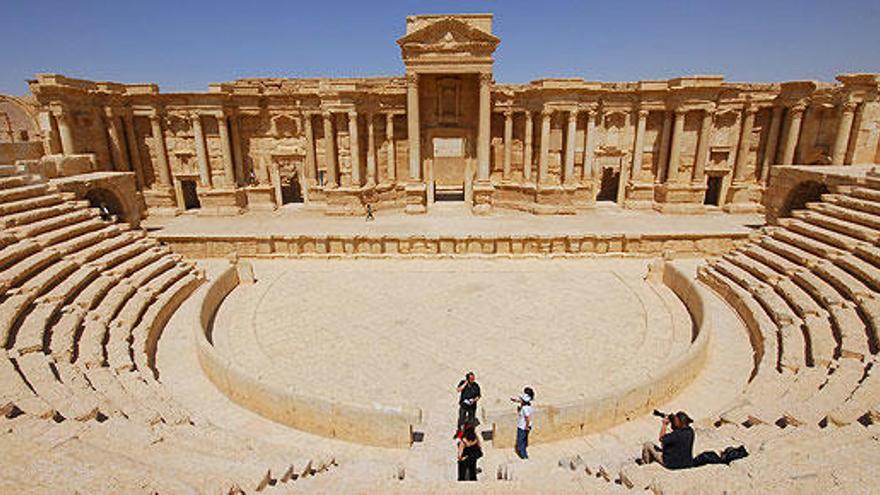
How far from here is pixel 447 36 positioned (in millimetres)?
20891

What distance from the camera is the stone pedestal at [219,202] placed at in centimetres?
2328

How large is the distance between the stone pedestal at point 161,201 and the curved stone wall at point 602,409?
22.8 m

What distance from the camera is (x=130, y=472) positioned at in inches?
178

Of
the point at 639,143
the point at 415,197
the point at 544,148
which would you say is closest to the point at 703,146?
the point at 639,143

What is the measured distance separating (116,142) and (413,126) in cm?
1501

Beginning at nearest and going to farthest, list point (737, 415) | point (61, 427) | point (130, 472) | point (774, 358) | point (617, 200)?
1. point (130, 472)
2. point (61, 427)
3. point (737, 415)
4. point (774, 358)
5. point (617, 200)

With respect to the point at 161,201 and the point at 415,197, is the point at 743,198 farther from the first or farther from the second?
the point at 161,201

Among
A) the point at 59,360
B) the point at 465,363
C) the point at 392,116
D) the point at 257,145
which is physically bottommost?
the point at 465,363

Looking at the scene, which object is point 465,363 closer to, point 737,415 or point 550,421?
point 550,421

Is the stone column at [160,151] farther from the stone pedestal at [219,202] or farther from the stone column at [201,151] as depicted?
the stone pedestal at [219,202]

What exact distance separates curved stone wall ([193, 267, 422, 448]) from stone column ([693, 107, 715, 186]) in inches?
Result: 882

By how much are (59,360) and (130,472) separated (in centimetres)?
523

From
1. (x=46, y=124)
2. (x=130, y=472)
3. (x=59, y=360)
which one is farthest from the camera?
(x=46, y=124)

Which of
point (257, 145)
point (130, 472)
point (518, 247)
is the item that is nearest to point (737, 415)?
point (130, 472)
